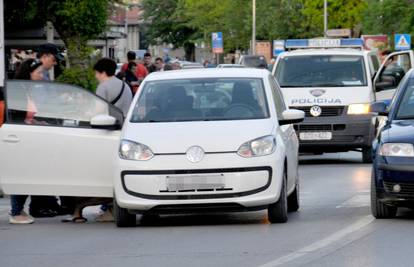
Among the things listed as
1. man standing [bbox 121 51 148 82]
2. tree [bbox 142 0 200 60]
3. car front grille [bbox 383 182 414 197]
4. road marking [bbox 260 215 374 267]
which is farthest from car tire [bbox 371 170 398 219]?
tree [bbox 142 0 200 60]

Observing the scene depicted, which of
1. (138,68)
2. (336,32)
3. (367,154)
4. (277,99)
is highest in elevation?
(277,99)

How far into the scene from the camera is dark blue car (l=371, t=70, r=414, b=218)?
12695mm

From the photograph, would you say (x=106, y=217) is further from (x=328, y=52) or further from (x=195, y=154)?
(x=328, y=52)

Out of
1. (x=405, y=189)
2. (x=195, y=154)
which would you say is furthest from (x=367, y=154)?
(x=195, y=154)

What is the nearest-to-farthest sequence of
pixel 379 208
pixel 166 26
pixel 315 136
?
pixel 379 208
pixel 315 136
pixel 166 26

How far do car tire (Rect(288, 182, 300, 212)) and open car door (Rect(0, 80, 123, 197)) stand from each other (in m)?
2.18

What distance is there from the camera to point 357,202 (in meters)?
15.7

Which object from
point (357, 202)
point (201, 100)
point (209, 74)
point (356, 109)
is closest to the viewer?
point (201, 100)

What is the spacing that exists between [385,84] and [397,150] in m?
10.2

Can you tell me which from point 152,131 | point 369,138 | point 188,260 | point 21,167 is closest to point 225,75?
point 152,131

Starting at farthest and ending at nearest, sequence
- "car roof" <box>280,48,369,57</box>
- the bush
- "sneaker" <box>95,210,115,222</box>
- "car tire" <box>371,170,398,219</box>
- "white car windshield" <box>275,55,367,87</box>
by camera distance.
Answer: the bush, "car roof" <box>280,48,369,57</box>, "white car windshield" <box>275,55,367,87</box>, "sneaker" <box>95,210,115,222</box>, "car tire" <box>371,170,398,219</box>

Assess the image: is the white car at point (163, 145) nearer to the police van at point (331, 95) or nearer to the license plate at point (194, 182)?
the license plate at point (194, 182)

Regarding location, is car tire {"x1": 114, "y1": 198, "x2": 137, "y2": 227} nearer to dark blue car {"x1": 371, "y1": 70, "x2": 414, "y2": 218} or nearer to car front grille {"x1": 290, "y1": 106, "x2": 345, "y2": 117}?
dark blue car {"x1": 371, "y1": 70, "x2": 414, "y2": 218}

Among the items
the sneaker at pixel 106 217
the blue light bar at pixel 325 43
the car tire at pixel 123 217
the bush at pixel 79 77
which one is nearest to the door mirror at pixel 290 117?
the car tire at pixel 123 217
